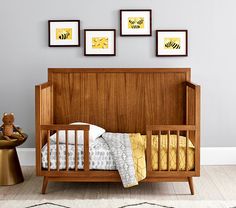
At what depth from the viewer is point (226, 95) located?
4570 mm

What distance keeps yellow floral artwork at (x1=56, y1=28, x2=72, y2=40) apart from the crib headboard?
0.32 metres

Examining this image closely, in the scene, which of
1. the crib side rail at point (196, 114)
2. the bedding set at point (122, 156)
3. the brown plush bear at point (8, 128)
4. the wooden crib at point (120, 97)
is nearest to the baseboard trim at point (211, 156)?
the wooden crib at point (120, 97)

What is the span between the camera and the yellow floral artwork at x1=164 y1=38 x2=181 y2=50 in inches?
177

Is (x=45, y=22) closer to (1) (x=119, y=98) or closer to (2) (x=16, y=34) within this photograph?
(2) (x=16, y=34)

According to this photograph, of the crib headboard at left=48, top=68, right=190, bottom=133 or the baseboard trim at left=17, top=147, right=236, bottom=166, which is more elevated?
the crib headboard at left=48, top=68, right=190, bottom=133

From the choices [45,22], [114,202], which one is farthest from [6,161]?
[45,22]

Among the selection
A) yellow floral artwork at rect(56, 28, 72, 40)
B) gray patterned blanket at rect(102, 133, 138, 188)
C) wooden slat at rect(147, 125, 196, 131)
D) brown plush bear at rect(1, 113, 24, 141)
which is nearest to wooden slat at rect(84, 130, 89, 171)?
gray patterned blanket at rect(102, 133, 138, 188)

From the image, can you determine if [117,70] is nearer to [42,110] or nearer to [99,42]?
[99,42]

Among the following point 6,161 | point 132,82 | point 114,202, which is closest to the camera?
point 114,202

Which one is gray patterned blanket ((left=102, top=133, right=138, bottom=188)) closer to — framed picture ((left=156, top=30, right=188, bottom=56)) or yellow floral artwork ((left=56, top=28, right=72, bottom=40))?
framed picture ((left=156, top=30, right=188, bottom=56))

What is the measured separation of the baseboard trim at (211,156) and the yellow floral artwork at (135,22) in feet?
3.96

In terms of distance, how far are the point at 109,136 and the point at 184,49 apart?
1.06m

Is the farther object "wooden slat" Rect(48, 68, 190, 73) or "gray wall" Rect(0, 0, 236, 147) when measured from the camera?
"gray wall" Rect(0, 0, 236, 147)

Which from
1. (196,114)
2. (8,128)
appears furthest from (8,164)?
(196,114)
